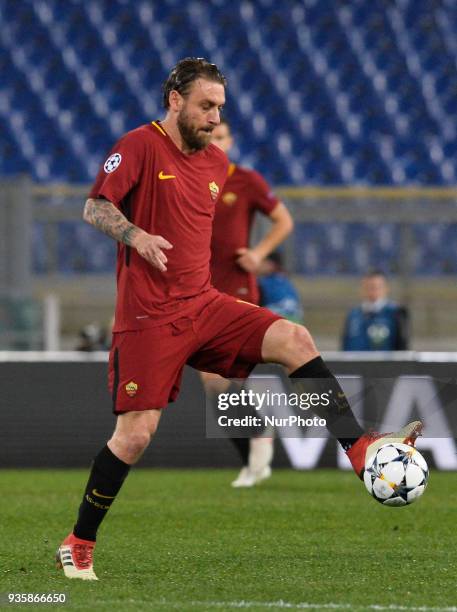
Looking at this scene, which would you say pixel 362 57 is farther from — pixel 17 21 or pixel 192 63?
pixel 192 63

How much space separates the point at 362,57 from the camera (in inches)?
504

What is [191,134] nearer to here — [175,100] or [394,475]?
[175,100]

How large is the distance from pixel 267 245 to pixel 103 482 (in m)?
2.95

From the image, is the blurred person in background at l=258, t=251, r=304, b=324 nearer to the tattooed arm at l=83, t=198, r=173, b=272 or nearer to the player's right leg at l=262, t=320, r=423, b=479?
the player's right leg at l=262, t=320, r=423, b=479

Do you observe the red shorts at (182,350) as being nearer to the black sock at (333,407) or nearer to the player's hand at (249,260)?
the black sock at (333,407)

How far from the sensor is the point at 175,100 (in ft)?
14.7

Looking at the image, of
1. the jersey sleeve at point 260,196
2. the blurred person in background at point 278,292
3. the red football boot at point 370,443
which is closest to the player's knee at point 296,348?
the red football boot at point 370,443

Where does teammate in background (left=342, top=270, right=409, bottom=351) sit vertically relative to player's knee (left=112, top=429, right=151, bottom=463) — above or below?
below

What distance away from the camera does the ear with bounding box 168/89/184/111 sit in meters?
4.47

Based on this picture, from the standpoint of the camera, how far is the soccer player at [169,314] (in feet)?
14.1

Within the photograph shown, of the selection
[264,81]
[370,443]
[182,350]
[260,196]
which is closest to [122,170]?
[182,350]

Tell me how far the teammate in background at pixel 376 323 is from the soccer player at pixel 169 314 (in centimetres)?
533

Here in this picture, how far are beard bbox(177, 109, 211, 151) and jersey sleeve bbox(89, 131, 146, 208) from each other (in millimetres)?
167

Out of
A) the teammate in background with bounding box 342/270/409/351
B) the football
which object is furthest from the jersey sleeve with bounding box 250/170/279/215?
the football
